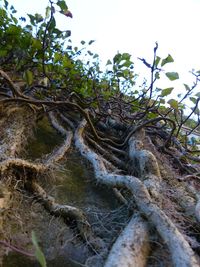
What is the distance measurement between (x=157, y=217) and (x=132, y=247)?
15 centimetres

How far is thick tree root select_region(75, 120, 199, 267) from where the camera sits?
38.2 inches

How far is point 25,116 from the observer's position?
213cm

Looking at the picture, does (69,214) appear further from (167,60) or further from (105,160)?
(167,60)

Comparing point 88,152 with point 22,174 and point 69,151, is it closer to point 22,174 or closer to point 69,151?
point 69,151

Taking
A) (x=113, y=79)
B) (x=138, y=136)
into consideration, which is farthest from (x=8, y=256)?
(x=113, y=79)

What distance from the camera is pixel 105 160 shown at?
1.98 meters

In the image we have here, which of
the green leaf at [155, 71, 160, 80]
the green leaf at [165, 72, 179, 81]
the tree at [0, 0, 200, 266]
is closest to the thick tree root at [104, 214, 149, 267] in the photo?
the tree at [0, 0, 200, 266]

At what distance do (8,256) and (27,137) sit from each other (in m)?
1.01

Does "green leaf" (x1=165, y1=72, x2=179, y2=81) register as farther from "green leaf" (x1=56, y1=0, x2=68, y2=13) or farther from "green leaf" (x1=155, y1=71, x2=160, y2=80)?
"green leaf" (x1=56, y1=0, x2=68, y2=13)

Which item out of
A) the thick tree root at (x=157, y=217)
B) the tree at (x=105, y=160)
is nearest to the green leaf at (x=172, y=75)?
the tree at (x=105, y=160)

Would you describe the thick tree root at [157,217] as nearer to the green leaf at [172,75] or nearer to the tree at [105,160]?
the tree at [105,160]

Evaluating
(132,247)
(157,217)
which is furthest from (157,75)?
(132,247)

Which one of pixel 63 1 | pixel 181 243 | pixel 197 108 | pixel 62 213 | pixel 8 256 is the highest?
pixel 63 1

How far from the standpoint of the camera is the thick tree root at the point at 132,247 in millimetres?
1016
